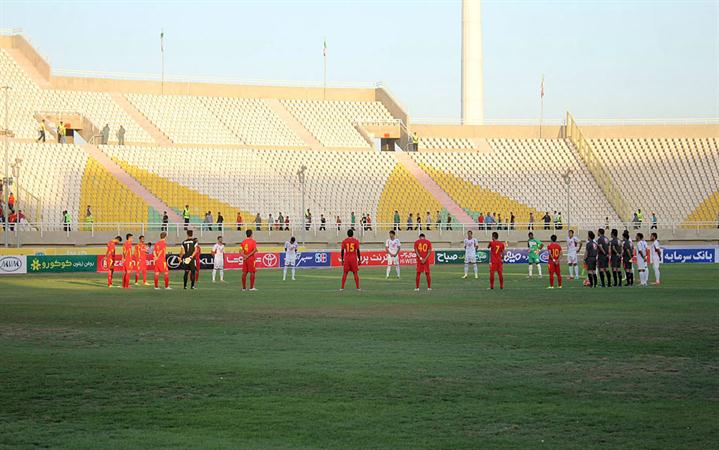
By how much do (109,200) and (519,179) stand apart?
2639 cm

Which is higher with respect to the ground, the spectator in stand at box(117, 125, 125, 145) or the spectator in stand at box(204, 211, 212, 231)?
the spectator in stand at box(117, 125, 125, 145)

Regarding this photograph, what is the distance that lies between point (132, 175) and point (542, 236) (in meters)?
23.5

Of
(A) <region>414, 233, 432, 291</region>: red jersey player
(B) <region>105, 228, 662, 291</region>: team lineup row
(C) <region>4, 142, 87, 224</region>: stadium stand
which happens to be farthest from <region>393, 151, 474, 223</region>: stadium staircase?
(A) <region>414, 233, 432, 291</region>: red jersey player

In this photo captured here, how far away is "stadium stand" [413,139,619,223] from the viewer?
65688 mm

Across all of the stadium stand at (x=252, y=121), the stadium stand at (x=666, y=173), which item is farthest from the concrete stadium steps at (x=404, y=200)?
the stadium stand at (x=666, y=173)

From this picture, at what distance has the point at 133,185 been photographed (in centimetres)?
5803

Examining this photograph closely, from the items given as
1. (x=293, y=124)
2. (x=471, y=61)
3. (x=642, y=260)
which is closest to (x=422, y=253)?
(x=642, y=260)

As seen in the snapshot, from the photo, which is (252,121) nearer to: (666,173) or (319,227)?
(319,227)

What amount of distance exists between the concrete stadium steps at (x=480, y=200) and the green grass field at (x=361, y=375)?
39.1 metres

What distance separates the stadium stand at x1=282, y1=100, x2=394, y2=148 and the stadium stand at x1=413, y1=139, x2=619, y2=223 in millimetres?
5531

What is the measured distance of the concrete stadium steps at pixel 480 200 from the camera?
64750 mm

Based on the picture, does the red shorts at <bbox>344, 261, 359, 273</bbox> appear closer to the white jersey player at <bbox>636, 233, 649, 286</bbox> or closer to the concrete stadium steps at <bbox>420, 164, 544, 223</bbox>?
the white jersey player at <bbox>636, 233, 649, 286</bbox>

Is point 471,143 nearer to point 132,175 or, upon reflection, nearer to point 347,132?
point 347,132

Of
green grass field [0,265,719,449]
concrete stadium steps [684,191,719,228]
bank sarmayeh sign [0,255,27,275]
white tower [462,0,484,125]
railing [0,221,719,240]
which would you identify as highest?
white tower [462,0,484,125]
